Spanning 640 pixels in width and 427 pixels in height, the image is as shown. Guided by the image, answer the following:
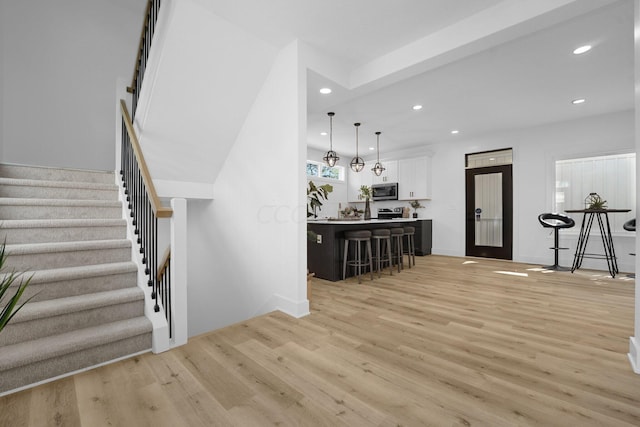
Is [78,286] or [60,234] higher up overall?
[60,234]

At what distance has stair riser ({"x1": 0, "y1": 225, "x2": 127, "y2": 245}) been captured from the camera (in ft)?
7.88

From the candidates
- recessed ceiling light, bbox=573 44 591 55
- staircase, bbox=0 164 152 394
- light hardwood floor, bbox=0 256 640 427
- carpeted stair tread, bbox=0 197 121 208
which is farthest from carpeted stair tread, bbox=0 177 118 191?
recessed ceiling light, bbox=573 44 591 55

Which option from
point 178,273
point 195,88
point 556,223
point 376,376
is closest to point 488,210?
point 556,223

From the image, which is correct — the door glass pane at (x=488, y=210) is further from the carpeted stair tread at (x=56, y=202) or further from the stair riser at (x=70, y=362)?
the carpeted stair tread at (x=56, y=202)

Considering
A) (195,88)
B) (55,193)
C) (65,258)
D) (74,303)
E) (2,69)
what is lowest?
(74,303)

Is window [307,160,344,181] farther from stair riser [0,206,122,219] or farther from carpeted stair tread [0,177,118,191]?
stair riser [0,206,122,219]

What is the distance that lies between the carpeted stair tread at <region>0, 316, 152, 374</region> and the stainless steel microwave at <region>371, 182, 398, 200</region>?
22.0 ft

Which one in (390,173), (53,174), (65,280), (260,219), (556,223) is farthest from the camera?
(390,173)

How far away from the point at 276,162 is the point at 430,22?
2.04 metres

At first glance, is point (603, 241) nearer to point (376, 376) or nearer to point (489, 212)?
point (489, 212)

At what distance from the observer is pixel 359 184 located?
880 cm

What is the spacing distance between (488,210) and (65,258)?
7.19 m

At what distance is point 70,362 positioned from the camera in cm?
183

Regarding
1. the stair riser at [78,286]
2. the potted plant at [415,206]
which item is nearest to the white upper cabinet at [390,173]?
the potted plant at [415,206]
